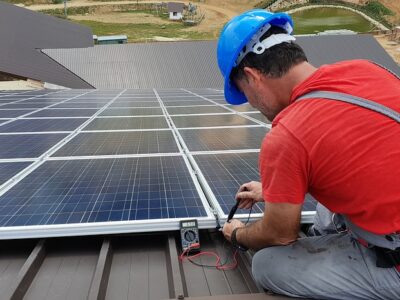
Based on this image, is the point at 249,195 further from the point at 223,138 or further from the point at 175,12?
the point at 175,12

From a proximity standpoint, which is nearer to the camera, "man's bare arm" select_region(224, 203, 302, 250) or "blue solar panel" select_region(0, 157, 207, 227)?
"man's bare arm" select_region(224, 203, 302, 250)

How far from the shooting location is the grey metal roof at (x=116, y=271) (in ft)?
8.64

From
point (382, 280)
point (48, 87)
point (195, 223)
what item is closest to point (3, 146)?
point (195, 223)

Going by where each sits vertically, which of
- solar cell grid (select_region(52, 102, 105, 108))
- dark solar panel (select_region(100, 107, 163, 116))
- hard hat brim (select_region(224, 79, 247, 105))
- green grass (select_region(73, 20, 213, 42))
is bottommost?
dark solar panel (select_region(100, 107, 163, 116))

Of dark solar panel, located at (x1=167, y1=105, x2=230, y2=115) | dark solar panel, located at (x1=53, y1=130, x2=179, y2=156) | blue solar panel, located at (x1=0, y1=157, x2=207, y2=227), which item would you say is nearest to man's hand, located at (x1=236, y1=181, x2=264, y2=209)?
blue solar panel, located at (x1=0, y1=157, x2=207, y2=227)

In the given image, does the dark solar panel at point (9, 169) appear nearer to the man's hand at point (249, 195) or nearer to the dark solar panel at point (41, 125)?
the dark solar panel at point (41, 125)

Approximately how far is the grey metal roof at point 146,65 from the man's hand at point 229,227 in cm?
1886

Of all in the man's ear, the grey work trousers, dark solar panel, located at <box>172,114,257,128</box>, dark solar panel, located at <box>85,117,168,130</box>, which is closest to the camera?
the grey work trousers

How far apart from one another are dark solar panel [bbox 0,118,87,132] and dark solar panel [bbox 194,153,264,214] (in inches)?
144

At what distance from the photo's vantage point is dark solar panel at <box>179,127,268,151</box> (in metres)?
5.82

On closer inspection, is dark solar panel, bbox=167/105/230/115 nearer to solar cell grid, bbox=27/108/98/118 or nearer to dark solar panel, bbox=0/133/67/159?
solar cell grid, bbox=27/108/98/118

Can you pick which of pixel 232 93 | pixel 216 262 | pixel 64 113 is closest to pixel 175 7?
pixel 64 113

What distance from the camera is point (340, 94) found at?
2266 mm

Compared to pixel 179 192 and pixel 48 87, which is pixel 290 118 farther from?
pixel 48 87
